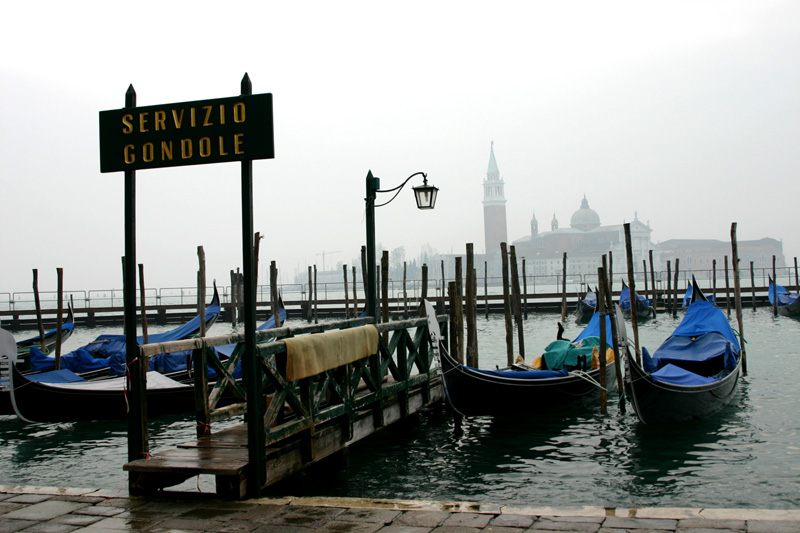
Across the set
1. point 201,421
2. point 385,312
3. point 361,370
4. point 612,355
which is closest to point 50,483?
point 201,421

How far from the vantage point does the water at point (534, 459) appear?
4.80 m

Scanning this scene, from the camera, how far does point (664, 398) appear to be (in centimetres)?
680

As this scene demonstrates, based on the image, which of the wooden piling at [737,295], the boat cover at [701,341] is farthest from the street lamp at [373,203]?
the wooden piling at [737,295]

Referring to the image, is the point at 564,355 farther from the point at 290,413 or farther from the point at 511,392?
the point at 290,413

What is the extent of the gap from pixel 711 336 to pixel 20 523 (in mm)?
7855

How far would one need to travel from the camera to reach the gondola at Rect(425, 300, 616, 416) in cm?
669

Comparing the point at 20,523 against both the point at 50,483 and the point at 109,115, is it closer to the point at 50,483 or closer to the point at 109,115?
the point at 109,115

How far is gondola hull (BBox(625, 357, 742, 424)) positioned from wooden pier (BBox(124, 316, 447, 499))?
2.14 m

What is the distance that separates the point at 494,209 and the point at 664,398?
126 m

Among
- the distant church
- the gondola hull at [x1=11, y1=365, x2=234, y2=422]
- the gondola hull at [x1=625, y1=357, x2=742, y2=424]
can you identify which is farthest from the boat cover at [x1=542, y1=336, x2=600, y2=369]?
the distant church

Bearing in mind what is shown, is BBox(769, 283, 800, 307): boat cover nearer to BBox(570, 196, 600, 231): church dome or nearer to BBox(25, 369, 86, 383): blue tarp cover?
BBox(25, 369, 86, 383): blue tarp cover

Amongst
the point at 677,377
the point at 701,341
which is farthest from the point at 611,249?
the point at 677,377

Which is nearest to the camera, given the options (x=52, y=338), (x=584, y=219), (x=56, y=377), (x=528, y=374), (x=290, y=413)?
(x=290, y=413)

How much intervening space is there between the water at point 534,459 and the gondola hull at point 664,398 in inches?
5.1
